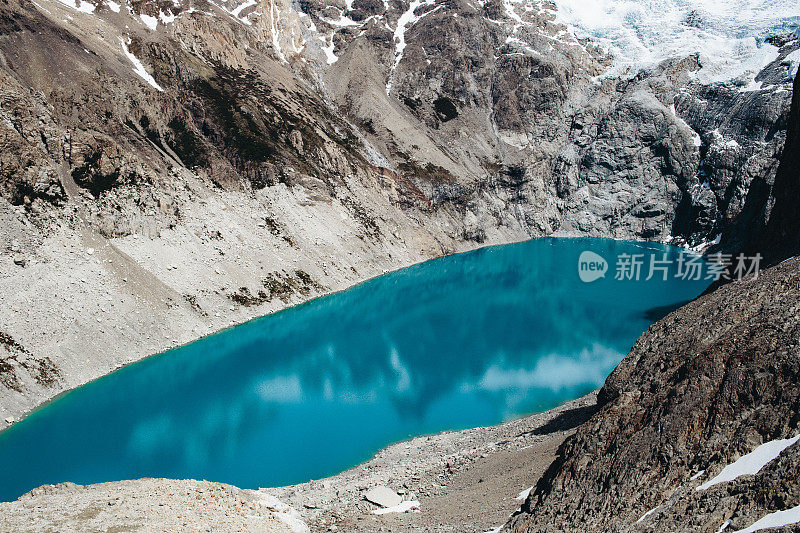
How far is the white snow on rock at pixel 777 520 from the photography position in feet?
30.1

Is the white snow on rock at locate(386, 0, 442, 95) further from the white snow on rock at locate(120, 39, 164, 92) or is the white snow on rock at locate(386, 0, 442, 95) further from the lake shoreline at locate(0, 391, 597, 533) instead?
the lake shoreline at locate(0, 391, 597, 533)

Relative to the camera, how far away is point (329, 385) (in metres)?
48.5

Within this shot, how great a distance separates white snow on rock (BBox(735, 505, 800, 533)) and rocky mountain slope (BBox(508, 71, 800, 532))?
3cm

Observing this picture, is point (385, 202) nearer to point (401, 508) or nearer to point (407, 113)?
point (407, 113)

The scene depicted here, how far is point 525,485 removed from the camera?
20.8m

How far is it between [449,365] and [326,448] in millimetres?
18487

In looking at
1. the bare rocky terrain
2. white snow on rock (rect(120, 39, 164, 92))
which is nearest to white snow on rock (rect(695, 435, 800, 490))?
the bare rocky terrain

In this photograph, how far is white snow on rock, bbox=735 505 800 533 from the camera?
30.1 ft

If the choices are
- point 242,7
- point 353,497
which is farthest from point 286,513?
point 242,7

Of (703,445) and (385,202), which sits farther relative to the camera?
(385,202)

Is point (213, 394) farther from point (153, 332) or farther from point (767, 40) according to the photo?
point (767, 40)

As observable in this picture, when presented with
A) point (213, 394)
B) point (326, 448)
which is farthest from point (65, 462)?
point (326, 448)

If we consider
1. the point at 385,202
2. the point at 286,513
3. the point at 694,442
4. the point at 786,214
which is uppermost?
the point at 385,202

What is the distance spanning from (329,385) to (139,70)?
68946mm
